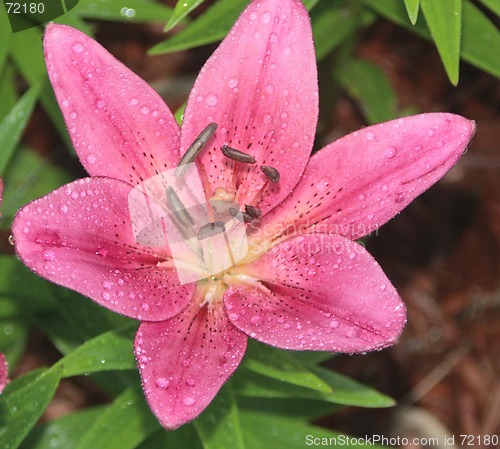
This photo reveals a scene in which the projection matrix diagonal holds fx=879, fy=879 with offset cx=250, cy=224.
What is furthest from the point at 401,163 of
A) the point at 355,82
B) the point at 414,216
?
the point at 414,216

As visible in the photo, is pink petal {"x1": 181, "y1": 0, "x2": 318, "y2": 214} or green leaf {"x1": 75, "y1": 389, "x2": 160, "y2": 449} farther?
green leaf {"x1": 75, "y1": 389, "x2": 160, "y2": 449}

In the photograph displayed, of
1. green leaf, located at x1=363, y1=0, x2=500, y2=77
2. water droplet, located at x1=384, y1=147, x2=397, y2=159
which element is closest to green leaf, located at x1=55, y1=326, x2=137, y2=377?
water droplet, located at x1=384, y1=147, x2=397, y2=159

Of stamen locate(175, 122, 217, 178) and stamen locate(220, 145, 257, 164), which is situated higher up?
stamen locate(175, 122, 217, 178)

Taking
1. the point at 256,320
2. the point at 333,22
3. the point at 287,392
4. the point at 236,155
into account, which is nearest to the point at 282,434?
the point at 287,392

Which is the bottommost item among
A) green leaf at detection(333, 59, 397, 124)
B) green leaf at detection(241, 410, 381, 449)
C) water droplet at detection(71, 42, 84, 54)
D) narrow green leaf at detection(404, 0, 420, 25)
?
green leaf at detection(241, 410, 381, 449)

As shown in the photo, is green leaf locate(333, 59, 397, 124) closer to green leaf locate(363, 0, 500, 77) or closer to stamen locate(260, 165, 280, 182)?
green leaf locate(363, 0, 500, 77)

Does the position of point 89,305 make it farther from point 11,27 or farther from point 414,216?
point 414,216
